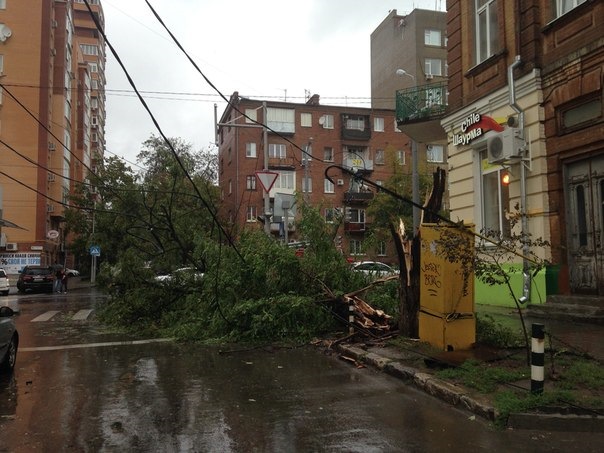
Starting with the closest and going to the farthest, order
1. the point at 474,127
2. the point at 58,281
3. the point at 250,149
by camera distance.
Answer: the point at 474,127, the point at 58,281, the point at 250,149

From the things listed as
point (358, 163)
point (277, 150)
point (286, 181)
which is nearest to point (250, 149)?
point (277, 150)

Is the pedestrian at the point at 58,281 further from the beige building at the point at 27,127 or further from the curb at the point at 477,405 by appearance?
the curb at the point at 477,405

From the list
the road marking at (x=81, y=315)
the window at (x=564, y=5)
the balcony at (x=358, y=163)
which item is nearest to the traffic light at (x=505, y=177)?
the window at (x=564, y=5)

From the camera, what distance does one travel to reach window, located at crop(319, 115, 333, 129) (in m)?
49.6

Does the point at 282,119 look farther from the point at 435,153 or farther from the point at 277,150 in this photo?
the point at 435,153

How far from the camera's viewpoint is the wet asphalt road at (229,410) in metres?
4.74

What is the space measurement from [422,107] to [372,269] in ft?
23.6

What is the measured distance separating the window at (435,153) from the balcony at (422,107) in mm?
30557

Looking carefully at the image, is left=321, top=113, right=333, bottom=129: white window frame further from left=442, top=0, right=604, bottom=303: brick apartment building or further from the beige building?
left=442, top=0, right=604, bottom=303: brick apartment building

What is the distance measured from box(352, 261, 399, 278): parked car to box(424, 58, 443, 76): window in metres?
39.8

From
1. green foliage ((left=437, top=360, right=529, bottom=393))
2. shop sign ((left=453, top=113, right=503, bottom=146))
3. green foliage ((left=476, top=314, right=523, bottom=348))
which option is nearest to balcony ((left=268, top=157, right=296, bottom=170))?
shop sign ((left=453, top=113, right=503, bottom=146))

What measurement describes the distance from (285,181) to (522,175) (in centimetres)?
3661

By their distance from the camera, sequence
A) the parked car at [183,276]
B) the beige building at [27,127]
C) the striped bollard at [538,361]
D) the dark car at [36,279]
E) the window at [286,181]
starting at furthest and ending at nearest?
the window at [286,181], the beige building at [27,127], the dark car at [36,279], the parked car at [183,276], the striped bollard at [538,361]

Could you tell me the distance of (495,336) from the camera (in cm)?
834
